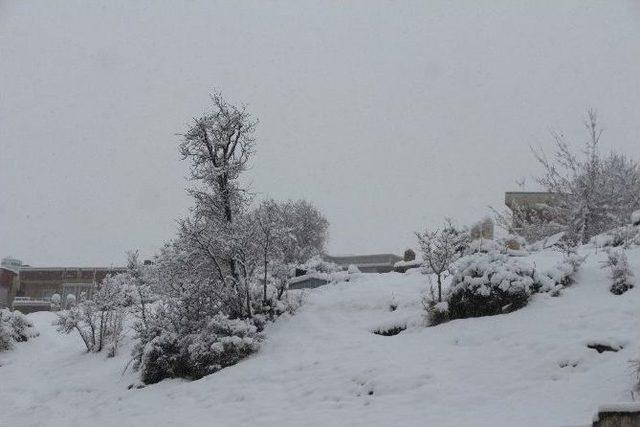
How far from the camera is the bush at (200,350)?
46.4ft

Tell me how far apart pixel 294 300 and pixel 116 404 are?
5.52 metres

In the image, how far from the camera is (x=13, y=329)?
2227cm

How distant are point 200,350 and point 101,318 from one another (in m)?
6.60

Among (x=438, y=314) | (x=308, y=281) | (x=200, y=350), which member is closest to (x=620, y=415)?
(x=438, y=314)

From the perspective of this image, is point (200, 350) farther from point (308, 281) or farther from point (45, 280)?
point (45, 280)

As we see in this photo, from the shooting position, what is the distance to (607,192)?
22.0m

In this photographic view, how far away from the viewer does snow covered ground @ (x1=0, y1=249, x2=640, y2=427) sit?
356 inches

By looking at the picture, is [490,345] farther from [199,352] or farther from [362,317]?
[199,352]

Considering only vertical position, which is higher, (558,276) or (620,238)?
(620,238)

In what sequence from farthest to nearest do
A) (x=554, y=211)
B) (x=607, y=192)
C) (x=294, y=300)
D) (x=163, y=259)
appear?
(x=554, y=211)
(x=607, y=192)
(x=163, y=259)
(x=294, y=300)

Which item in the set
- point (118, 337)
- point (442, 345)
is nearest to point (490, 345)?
point (442, 345)

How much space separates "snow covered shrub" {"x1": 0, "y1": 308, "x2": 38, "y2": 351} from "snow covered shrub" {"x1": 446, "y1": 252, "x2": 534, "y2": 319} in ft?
51.5

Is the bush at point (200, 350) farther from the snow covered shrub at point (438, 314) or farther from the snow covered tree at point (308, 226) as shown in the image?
the snow covered tree at point (308, 226)

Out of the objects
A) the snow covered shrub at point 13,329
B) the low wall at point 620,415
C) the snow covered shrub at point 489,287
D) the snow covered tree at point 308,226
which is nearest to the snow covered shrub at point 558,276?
the snow covered shrub at point 489,287
